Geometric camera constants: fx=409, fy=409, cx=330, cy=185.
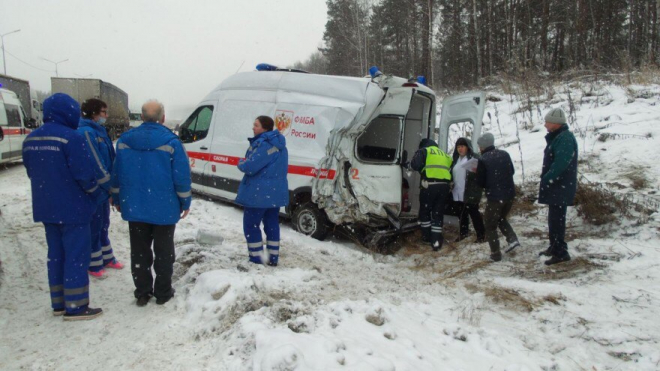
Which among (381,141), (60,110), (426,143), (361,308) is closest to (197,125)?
(381,141)

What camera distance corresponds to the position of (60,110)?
3.23 metres

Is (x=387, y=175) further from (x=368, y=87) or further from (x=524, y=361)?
(x=524, y=361)

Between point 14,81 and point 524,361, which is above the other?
point 14,81

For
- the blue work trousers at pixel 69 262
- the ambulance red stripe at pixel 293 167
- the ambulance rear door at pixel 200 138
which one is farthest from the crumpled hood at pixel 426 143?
the blue work trousers at pixel 69 262

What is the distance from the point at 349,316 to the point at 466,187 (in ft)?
12.2

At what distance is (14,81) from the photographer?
1731 cm

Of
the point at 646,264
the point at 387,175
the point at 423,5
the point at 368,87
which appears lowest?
the point at 646,264

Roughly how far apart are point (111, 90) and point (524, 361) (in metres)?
27.5

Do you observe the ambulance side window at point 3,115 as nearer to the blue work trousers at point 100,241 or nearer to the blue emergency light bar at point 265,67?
the blue emergency light bar at point 265,67

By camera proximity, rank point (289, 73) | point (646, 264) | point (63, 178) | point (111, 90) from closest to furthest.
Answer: point (63, 178) → point (646, 264) → point (289, 73) → point (111, 90)

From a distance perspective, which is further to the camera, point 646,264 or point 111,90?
point 111,90

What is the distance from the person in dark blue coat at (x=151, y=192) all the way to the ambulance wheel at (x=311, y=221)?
281 cm

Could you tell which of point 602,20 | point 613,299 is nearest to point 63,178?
point 613,299

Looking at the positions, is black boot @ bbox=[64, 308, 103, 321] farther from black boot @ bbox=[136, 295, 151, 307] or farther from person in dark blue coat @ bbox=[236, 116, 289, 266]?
person in dark blue coat @ bbox=[236, 116, 289, 266]
